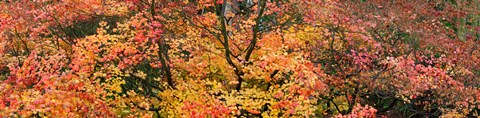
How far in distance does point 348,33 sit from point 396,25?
4509mm

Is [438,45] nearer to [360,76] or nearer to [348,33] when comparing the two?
[348,33]

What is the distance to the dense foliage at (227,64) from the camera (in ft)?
50.1

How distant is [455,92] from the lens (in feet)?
61.8

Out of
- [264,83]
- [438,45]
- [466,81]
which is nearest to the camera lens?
[264,83]

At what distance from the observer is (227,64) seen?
1783 centimetres

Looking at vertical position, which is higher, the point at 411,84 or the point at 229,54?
the point at 229,54

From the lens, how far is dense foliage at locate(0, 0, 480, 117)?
1527 centimetres

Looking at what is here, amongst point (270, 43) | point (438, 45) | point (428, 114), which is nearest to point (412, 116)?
point (428, 114)

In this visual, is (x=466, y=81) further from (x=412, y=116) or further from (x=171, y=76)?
(x=171, y=76)

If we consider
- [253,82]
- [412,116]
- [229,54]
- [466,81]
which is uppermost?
[229,54]

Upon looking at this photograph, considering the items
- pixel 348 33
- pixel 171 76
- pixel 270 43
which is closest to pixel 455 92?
pixel 348 33

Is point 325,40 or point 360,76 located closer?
point 360,76

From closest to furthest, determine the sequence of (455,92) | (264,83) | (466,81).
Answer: (264,83), (455,92), (466,81)

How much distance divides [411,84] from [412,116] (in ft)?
17.7
